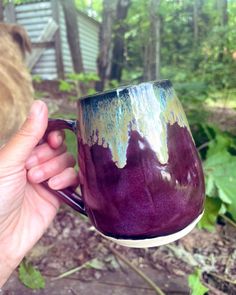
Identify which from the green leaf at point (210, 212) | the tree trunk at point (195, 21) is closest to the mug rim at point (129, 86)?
the green leaf at point (210, 212)

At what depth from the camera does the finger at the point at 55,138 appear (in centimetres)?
69

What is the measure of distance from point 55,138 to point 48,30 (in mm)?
3538

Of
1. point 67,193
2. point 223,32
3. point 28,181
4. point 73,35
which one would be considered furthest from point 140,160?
point 73,35

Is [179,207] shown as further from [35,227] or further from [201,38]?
[201,38]

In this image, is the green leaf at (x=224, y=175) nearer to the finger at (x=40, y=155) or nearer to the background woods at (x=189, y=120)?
the background woods at (x=189, y=120)

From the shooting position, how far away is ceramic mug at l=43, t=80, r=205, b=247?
1.64ft

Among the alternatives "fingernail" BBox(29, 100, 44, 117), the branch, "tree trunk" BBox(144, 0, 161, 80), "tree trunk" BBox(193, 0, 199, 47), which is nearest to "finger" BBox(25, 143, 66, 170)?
"fingernail" BBox(29, 100, 44, 117)

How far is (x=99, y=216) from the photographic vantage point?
550mm

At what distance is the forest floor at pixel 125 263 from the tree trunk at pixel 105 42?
1.75m

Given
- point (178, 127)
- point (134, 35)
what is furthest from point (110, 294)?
point (134, 35)

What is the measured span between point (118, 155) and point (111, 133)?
31 mm

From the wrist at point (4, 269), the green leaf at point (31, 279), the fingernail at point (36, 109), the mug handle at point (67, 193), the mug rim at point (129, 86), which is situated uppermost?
the mug rim at point (129, 86)

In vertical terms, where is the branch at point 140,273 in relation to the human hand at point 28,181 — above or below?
below

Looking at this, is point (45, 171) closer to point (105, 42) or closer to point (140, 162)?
point (140, 162)
